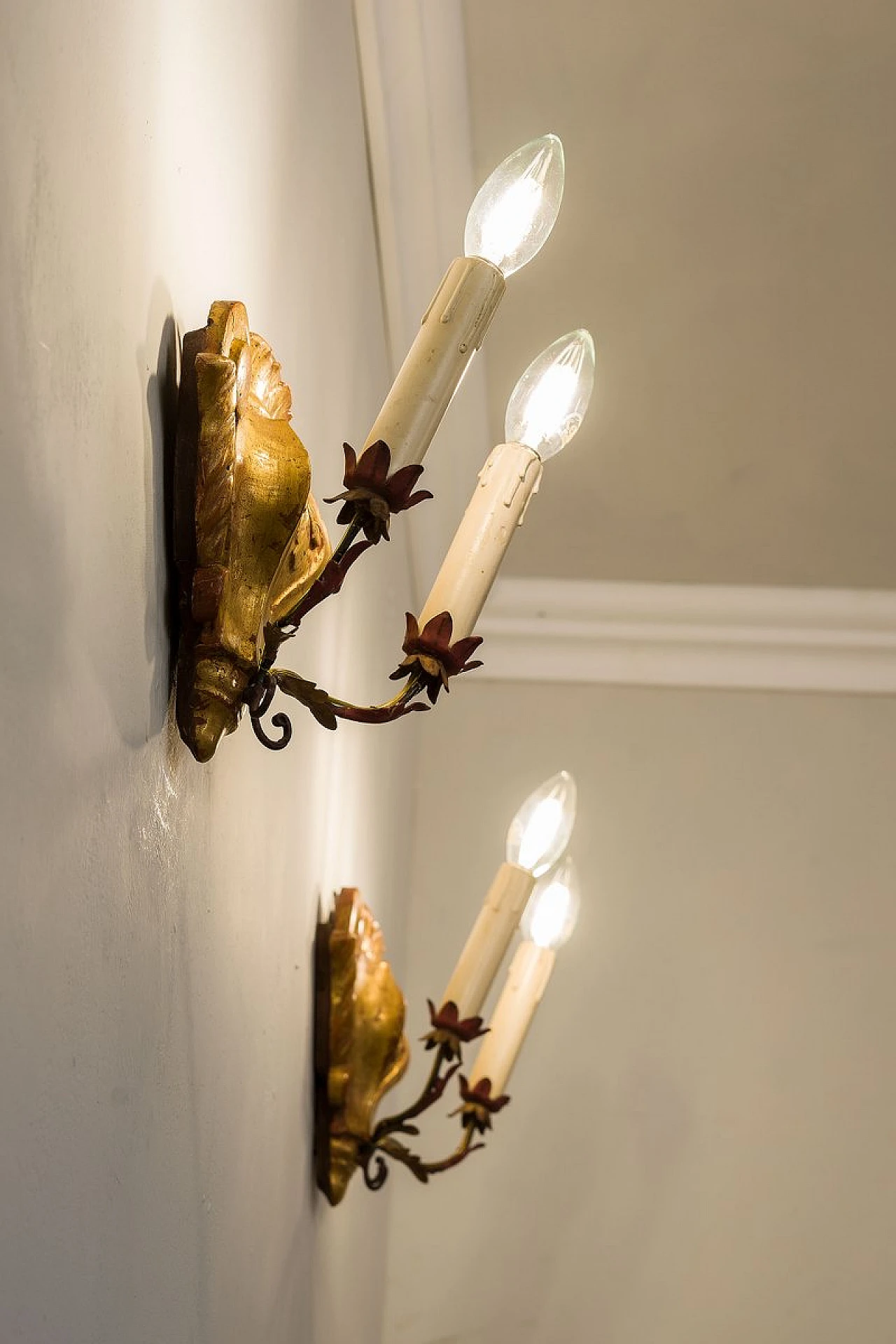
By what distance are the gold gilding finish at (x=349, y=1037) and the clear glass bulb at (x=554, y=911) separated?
0.33 m

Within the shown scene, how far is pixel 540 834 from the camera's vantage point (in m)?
1.38

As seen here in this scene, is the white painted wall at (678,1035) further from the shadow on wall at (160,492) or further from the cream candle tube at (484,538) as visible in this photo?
the shadow on wall at (160,492)

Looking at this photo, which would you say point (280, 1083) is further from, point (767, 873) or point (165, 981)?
point (767, 873)

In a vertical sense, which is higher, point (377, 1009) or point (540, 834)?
point (540, 834)

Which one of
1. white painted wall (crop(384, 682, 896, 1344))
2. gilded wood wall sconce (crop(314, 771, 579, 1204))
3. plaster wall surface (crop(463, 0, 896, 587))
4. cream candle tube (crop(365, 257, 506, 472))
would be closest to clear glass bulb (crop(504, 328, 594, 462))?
cream candle tube (crop(365, 257, 506, 472))

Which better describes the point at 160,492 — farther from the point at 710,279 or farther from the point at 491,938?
the point at 710,279

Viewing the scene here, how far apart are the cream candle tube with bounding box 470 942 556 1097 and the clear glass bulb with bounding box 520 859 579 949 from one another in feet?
0.09

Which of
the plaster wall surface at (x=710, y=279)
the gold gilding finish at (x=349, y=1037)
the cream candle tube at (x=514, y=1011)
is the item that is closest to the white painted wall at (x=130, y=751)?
the gold gilding finish at (x=349, y=1037)

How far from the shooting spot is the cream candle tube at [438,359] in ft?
2.41

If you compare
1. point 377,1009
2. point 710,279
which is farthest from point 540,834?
point 710,279

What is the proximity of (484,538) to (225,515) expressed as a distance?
215mm

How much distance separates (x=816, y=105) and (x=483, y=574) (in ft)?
4.15

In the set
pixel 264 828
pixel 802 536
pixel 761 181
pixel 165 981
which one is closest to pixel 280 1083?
pixel 264 828

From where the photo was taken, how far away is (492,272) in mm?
799
